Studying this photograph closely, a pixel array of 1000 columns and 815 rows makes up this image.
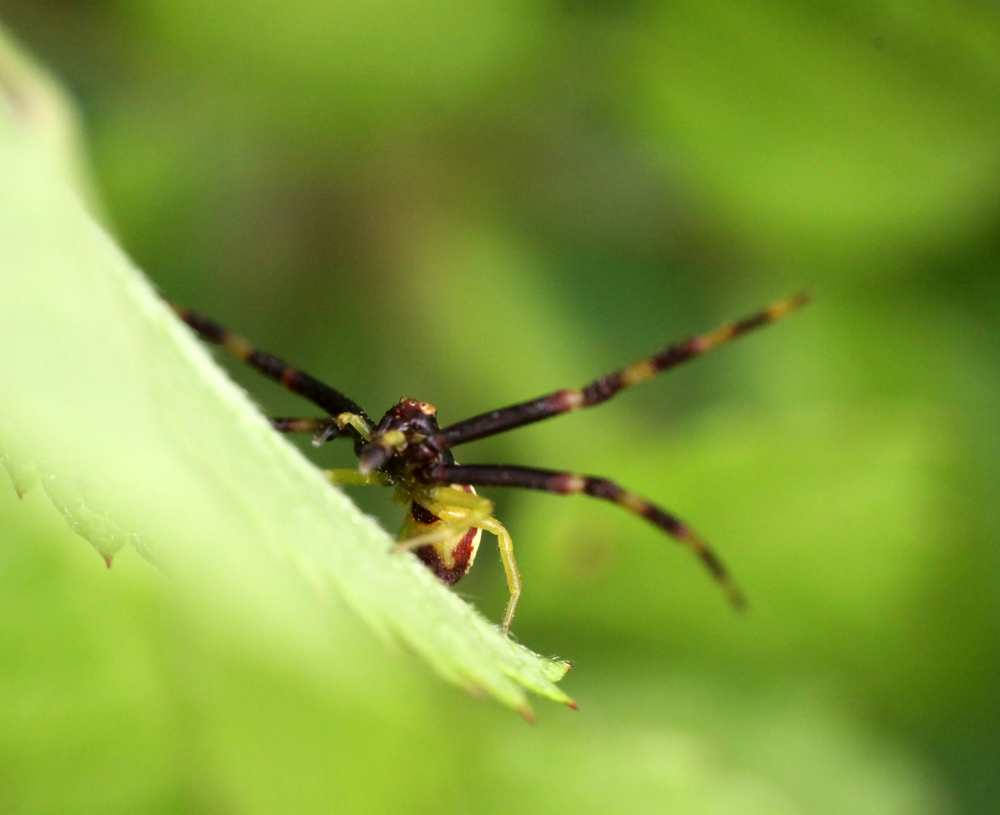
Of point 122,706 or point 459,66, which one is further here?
point 459,66

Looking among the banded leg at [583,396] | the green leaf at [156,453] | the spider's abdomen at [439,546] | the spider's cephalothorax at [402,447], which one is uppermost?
the banded leg at [583,396]

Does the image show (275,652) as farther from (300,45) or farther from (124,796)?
(300,45)

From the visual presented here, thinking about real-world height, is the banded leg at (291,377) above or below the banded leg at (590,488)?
above

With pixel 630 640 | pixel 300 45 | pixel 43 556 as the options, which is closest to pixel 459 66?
pixel 300 45

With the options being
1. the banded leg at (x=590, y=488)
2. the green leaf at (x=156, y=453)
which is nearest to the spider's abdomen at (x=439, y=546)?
the banded leg at (x=590, y=488)

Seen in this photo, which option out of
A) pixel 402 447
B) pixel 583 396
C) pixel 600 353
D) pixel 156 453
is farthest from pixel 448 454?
pixel 600 353

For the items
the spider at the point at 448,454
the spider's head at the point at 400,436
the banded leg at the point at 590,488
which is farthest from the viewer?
the spider's head at the point at 400,436

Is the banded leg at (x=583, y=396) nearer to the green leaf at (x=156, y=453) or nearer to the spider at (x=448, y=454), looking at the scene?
the spider at (x=448, y=454)
